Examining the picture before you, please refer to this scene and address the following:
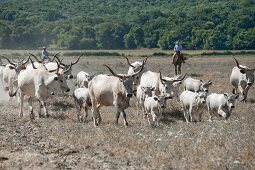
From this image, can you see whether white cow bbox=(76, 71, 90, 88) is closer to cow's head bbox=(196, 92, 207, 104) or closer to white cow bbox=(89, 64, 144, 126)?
white cow bbox=(89, 64, 144, 126)

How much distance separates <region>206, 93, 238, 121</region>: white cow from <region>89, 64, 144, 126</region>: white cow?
356 centimetres

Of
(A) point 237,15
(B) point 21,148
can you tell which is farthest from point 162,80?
(A) point 237,15

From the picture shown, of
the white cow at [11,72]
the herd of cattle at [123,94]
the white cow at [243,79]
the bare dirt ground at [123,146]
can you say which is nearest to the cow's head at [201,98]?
the herd of cattle at [123,94]

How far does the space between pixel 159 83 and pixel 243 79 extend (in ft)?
20.8

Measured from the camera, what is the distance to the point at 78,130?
1482cm

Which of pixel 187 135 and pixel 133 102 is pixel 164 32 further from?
pixel 187 135

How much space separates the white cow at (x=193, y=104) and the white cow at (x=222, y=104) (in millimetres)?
537

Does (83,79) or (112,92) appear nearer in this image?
(112,92)

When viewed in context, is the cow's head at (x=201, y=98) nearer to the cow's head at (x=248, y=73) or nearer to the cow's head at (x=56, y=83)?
the cow's head at (x=56, y=83)

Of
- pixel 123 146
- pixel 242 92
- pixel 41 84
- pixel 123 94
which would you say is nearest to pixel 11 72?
pixel 41 84

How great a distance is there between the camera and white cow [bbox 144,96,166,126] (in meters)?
16.8

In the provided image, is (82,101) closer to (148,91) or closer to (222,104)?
(148,91)

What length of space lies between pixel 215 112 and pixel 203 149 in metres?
7.72

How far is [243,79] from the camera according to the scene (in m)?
23.9
